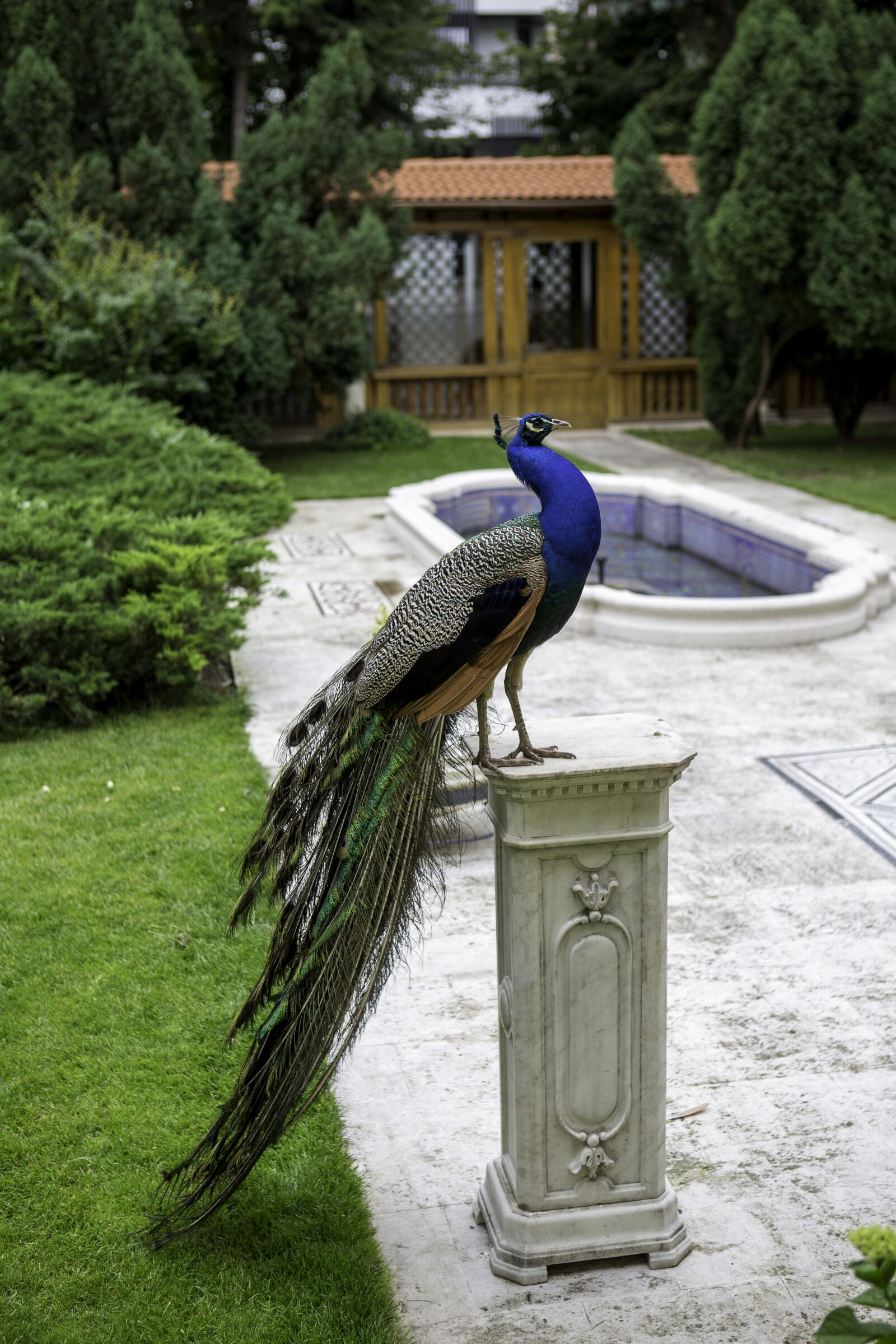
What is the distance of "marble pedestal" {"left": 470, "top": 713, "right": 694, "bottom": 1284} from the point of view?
8.83 feet

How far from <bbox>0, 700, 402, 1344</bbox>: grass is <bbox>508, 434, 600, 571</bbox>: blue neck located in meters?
1.54

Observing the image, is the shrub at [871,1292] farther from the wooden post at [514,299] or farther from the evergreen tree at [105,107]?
the wooden post at [514,299]

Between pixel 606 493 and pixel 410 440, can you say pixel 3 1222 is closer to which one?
pixel 606 493

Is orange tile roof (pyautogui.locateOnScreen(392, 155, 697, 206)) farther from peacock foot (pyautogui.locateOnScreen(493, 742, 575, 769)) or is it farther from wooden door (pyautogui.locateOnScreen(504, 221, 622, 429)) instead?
peacock foot (pyautogui.locateOnScreen(493, 742, 575, 769))

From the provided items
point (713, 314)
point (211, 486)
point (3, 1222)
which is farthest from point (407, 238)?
point (3, 1222)

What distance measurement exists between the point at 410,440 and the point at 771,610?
9.00 metres

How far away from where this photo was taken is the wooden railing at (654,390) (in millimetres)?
17672

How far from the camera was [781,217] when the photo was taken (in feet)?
42.4

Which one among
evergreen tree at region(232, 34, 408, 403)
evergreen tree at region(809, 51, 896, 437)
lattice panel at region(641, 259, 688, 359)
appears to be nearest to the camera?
evergreen tree at region(809, 51, 896, 437)

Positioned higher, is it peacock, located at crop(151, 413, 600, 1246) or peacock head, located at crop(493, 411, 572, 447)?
peacock head, located at crop(493, 411, 572, 447)

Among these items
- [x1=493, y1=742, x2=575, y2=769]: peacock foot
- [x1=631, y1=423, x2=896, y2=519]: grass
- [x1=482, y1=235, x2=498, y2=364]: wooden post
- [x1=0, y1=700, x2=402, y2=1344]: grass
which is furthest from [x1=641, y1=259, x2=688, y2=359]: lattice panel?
[x1=493, y1=742, x2=575, y2=769]: peacock foot

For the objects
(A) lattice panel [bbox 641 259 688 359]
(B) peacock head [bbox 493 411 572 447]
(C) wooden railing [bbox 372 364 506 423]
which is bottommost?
(B) peacock head [bbox 493 411 572 447]

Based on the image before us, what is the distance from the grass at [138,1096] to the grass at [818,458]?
7.96 m

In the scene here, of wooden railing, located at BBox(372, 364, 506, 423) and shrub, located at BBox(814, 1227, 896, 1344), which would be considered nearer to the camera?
shrub, located at BBox(814, 1227, 896, 1344)
